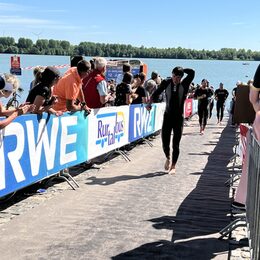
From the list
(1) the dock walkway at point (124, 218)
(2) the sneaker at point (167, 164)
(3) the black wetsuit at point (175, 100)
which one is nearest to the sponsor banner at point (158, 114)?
(1) the dock walkway at point (124, 218)

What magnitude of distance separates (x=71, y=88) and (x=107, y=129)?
7.52 ft

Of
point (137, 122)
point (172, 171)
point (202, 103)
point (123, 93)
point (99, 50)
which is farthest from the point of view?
point (99, 50)

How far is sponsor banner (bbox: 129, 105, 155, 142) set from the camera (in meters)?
12.5

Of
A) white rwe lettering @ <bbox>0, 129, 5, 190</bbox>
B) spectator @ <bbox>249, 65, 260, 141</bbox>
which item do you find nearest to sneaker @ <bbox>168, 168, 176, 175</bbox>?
white rwe lettering @ <bbox>0, 129, 5, 190</bbox>

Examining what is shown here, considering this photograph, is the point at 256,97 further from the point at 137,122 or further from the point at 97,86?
the point at 137,122

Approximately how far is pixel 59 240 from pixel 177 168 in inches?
208

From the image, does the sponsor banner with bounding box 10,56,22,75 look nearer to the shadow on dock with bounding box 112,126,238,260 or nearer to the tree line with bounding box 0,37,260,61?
the shadow on dock with bounding box 112,126,238,260

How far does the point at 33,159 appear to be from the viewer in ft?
21.8

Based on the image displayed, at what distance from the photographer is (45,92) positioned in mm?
6898

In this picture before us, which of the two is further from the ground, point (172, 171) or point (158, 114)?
point (158, 114)

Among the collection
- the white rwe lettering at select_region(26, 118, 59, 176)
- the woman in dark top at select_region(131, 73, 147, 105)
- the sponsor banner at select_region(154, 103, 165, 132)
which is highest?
the woman in dark top at select_region(131, 73, 147, 105)

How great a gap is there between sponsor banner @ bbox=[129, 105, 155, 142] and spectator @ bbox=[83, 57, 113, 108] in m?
2.59

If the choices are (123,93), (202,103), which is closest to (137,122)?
(123,93)

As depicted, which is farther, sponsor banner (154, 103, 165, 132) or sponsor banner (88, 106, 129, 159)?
sponsor banner (154, 103, 165, 132)
